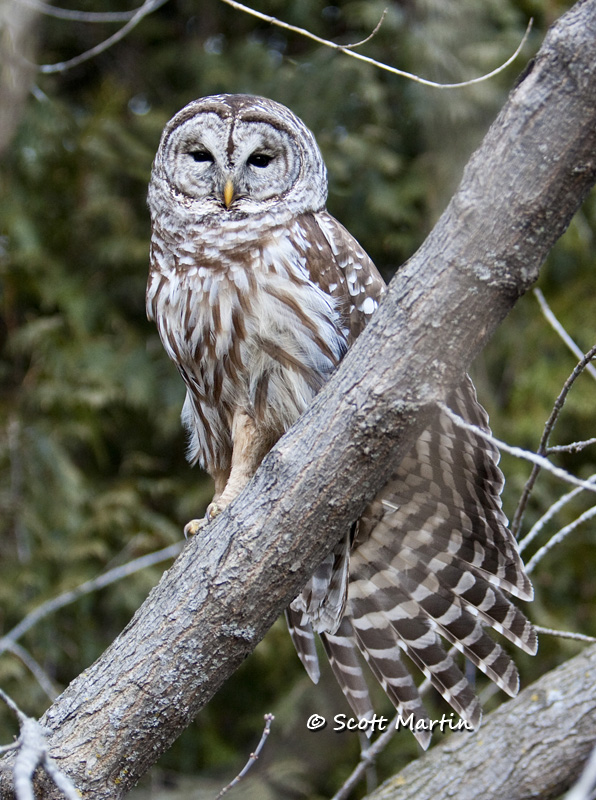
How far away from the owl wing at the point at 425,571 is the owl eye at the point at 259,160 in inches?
12.2

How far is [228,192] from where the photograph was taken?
271 cm

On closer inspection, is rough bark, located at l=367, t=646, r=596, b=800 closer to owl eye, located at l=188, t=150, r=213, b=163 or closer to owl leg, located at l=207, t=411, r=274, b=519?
owl leg, located at l=207, t=411, r=274, b=519

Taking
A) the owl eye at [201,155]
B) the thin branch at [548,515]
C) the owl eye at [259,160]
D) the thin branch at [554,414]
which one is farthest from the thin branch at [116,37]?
the thin branch at [548,515]

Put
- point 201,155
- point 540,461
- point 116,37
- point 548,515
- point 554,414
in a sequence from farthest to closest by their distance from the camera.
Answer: point 116,37 < point 201,155 < point 548,515 < point 554,414 < point 540,461

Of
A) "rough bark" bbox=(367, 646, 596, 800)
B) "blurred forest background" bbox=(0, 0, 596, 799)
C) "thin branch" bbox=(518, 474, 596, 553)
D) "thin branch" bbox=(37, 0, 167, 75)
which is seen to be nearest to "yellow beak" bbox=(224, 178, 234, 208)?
"thin branch" bbox=(37, 0, 167, 75)

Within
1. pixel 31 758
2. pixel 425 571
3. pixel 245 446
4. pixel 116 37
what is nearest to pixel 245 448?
pixel 245 446

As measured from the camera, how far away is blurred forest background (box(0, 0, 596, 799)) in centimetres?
408

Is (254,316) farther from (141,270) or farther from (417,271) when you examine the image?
(141,270)

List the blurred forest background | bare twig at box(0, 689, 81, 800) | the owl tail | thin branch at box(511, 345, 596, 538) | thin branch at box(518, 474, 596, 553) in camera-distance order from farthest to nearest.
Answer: the blurred forest background < the owl tail < thin branch at box(518, 474, 596, 553) < thin branch at box(511, 345, 596, 538) < bare twig at box(0, 689, 81, 800)

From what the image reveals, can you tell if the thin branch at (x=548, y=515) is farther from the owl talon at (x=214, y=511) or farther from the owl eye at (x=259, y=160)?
the owl eye at (x=259, y=160)

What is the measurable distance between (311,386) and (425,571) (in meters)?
0.73

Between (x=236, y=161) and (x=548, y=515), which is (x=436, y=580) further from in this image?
(x=236, y=161)

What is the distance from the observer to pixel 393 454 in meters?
1.83

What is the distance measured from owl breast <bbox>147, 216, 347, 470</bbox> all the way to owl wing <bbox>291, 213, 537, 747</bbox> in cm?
10
